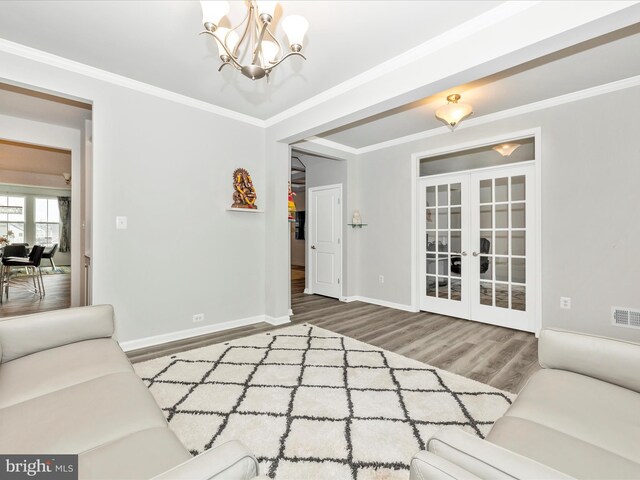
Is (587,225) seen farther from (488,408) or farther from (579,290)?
(488,408)

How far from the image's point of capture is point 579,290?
10.5 ft

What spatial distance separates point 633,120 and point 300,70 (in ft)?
10.2

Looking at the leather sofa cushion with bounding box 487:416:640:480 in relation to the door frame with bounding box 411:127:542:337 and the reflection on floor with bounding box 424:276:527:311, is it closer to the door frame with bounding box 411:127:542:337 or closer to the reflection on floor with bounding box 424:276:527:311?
the door frame with bounding box 411:127:542:337

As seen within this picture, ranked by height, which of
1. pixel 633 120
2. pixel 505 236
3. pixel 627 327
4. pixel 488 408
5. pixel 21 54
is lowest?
pixel 488 408

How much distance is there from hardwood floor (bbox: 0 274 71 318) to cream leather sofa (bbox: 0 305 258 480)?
332cm

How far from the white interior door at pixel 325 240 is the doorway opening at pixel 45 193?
342 centimetres

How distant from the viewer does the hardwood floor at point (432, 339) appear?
2689 millimetres

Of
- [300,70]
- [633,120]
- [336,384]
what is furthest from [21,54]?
[633,120]

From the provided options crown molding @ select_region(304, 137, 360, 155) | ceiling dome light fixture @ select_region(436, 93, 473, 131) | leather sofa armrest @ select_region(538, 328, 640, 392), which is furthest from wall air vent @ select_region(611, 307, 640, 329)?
crown molding @ select_region(304, 137, 360, 155)

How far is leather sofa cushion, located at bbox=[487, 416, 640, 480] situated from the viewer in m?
0.92

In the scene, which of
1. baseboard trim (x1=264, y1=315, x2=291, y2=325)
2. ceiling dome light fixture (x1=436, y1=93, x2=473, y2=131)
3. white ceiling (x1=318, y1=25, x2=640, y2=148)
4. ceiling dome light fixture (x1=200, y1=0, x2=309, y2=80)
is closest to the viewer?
ceiling dome light fixture (x1=200, y1=0, x2=309, y2=80)

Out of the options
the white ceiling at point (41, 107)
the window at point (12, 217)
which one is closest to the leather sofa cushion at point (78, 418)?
the white ceiling at point (41, 107)

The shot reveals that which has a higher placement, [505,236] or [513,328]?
[505,236]

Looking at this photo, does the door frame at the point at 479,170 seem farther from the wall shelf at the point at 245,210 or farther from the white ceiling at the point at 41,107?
the white ceiling at the point at 41,107
